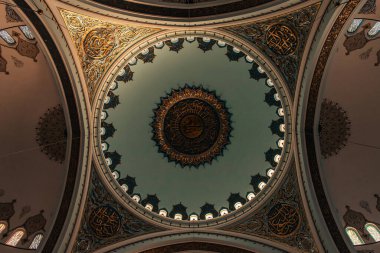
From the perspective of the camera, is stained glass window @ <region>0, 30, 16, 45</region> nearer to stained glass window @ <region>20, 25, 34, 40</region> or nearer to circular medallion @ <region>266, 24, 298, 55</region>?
stained glass window @ <region>20, 25, 34, 40</region>

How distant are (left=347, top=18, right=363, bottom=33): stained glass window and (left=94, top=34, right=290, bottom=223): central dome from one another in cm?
335

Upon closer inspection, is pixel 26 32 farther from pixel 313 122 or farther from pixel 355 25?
pixel 355 25

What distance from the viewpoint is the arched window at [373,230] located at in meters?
10.3

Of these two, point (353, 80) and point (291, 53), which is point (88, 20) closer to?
point (291, 53)

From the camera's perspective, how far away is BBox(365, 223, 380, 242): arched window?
10.3 metres

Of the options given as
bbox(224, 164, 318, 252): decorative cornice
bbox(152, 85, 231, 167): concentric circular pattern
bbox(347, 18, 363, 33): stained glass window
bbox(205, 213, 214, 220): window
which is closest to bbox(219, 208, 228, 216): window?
bbox(205, 213, 214, 220): window

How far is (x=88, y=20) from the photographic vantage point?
9875mm

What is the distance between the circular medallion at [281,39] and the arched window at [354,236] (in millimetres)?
5642

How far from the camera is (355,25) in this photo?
9953mm

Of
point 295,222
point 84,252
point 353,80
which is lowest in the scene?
point 84,252

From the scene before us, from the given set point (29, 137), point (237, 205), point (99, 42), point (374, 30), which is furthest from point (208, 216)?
point (374, 30)

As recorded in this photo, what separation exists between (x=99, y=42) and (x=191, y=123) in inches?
202

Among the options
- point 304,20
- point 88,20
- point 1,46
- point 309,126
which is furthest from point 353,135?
point 1,46

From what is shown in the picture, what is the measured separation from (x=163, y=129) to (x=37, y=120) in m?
4.89
